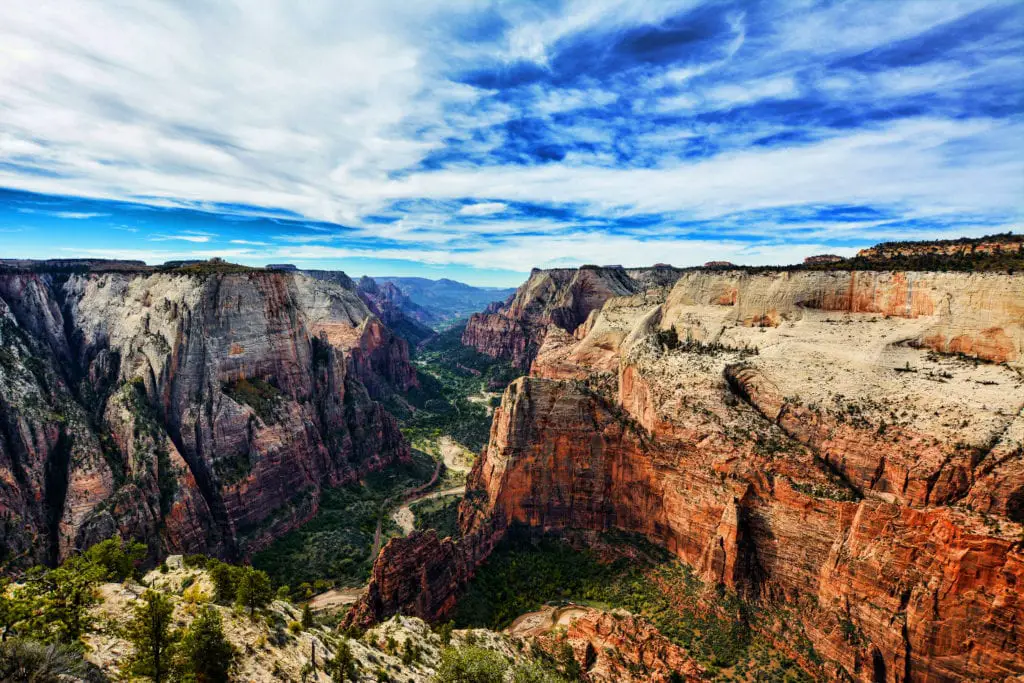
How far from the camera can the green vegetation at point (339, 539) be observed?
63562 millimetres

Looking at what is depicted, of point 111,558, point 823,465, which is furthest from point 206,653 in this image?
point 823,465

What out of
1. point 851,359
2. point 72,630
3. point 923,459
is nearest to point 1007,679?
point 923,459

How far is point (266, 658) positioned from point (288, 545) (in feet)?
164

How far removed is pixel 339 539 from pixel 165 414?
3336cm

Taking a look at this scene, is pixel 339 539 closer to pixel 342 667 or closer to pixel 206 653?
pixel 342 667

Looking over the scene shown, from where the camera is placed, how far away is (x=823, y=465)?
44281 mm

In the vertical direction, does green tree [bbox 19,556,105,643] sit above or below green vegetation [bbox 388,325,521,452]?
above

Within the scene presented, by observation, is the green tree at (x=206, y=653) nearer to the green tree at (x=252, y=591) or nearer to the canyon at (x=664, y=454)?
the green tree at (x=252, y=591)

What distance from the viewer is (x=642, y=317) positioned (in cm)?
10119

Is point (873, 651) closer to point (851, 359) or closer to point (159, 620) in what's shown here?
point (851, 359)

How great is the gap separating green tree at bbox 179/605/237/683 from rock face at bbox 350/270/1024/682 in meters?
24.7

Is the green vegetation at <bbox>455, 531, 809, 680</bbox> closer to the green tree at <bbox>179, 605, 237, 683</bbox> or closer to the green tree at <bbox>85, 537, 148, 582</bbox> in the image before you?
the green tree at <bbox>85, 537, 148, 582</bbox>

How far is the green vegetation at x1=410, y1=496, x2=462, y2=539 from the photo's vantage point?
220ft

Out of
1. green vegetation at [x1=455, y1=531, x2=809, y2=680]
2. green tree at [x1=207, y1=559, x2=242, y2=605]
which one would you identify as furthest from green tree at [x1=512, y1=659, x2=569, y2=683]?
green tree at [x1=207, y1=559, x2=242, y2=605]
